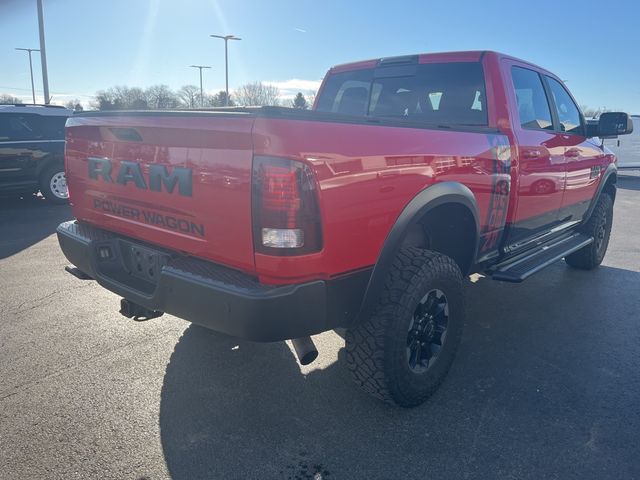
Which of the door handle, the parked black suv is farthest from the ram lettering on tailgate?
the parked black suv

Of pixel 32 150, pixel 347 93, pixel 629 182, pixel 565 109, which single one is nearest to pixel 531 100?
pixel 565 109

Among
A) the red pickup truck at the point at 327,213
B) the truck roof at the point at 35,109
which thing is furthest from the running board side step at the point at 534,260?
the truck roof at the point at 35,109

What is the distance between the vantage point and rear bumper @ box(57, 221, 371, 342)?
198cm

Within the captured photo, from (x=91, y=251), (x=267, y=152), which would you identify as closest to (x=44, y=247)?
(x=91, y=251)

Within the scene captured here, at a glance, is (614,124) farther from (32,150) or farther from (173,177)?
(32,150)

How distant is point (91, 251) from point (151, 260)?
456 millimetres

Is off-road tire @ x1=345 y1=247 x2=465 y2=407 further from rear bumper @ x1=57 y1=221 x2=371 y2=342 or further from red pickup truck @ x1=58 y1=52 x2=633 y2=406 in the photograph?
rear bumper @ x1=57 y1=221 x2=371 y2=342

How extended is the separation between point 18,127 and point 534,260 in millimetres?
8497

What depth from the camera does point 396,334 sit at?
242 centimetres

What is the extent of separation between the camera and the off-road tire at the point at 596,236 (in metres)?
5.18

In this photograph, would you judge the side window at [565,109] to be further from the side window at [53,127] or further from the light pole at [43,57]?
the light pole at [43,57]

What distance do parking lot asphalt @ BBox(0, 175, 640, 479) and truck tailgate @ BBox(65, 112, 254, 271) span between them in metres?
0.93

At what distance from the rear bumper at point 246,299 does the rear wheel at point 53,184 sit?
24.2 ft

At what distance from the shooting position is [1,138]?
809 centimetres
